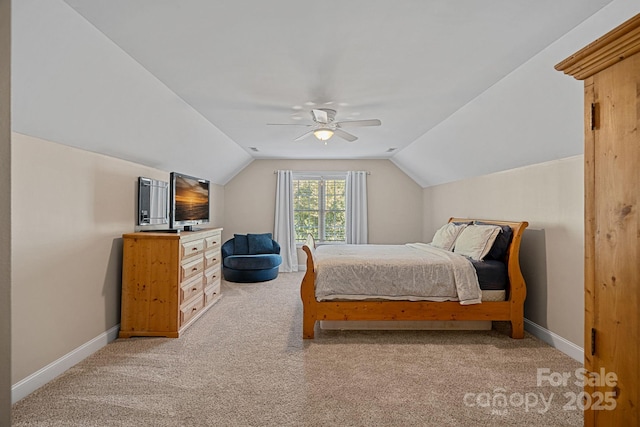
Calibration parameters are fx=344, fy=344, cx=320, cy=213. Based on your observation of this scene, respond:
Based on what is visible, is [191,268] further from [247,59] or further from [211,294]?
[247,59]

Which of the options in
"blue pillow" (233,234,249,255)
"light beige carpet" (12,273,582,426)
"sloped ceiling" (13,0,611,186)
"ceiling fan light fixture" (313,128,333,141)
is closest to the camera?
"sloped ceiling" (13,0,611,186)

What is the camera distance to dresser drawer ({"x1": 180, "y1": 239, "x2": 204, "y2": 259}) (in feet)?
11.7

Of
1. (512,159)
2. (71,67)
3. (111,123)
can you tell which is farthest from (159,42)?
(512,159)

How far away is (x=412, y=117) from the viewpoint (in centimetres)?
418

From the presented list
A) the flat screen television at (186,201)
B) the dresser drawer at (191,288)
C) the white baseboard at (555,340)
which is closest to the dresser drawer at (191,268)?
the dresser drawer at (191,288)

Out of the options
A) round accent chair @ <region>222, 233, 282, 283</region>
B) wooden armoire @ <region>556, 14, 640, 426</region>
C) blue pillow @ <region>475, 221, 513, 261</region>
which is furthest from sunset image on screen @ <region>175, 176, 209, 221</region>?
wooden armoire @ <region>556, 14, 640, 426</region>

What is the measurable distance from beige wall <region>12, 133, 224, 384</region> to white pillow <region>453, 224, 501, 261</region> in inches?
144

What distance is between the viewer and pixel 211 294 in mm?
→ 4578

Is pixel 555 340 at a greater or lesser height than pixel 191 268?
lesser

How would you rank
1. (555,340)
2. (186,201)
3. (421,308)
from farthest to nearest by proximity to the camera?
(186,201), (421,308), (555,340)

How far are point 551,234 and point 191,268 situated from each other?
3.67m

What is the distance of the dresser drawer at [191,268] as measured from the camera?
357 cm

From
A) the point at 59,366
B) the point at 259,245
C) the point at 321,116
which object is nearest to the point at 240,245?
the point at 259,245

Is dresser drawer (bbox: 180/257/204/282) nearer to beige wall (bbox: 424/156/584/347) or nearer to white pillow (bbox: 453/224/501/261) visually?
white pillow (bbox: 453/224/501/261)
